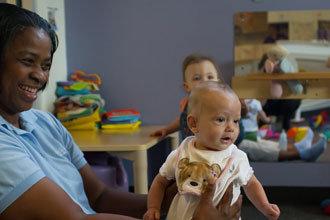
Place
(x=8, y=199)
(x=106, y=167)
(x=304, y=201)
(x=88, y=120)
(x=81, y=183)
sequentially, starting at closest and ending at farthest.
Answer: (x=8, y=199) → (x=81, y=183) → (x=106, y=167) → (x=88, y=120) → (x=304, y=201)

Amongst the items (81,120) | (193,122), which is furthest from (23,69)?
(81,120)

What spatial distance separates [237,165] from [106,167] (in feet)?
4.26

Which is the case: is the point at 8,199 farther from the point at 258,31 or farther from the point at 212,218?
the point at 258,31

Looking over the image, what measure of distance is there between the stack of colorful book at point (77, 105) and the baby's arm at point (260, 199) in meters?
1.79

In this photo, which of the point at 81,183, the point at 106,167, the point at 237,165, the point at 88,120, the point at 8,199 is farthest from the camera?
the point at 88,120

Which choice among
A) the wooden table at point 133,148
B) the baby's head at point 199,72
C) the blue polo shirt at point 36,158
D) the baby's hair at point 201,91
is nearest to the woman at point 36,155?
the blue polo shirt at point 36,158

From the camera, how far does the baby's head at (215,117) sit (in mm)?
1284

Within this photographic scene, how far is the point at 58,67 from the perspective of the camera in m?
3.14

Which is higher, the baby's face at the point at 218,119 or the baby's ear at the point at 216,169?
the baby's face at the point at 218,119

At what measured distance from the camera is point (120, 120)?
3.06 meters

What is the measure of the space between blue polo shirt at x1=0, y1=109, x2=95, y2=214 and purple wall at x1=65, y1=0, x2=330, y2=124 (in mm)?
1756

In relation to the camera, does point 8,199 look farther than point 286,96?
No

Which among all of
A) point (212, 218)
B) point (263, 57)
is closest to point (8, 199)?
point (212, 218)

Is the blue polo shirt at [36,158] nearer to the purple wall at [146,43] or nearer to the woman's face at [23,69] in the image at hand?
the woman's face at [23,69]
